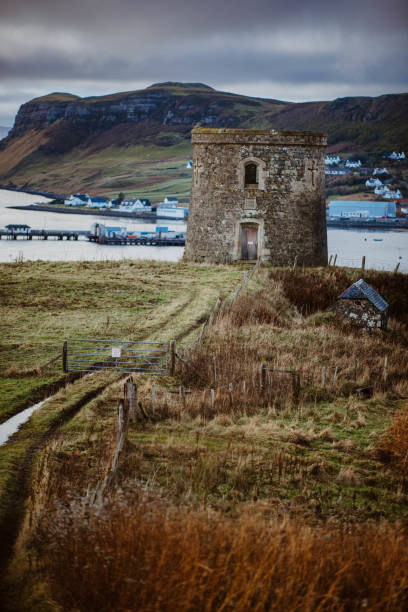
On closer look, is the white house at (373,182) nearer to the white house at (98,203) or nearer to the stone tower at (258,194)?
the white house at (98,203)

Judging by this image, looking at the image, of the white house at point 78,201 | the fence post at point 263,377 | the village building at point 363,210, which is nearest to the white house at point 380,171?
the village building at point 363,210

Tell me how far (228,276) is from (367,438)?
13865mm

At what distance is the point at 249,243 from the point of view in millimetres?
26359

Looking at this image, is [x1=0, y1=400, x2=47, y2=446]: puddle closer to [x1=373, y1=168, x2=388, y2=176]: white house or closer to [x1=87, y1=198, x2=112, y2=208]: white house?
[x1=87, y1=198, x2=112, y2=208]: white house

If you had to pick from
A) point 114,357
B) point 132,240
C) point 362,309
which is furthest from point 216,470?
point 132,240

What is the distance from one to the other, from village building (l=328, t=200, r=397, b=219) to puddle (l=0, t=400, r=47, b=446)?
356ft

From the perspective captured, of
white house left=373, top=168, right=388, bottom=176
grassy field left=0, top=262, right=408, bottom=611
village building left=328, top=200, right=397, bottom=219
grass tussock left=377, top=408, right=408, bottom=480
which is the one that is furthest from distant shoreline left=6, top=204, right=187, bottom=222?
grass tussock left=377, top=408, right=408, bottom=480

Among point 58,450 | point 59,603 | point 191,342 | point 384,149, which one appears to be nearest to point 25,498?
point 58,450

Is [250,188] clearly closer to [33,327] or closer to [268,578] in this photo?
[33,327]

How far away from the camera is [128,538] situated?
516 cm

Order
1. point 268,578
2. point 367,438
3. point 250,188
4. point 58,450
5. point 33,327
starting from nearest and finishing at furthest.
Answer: point 268,578 < point 58,450 < point 367,438 < point 33,327 < point 250,188

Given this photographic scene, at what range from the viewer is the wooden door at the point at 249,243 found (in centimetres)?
2617

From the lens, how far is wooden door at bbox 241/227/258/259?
26172mm

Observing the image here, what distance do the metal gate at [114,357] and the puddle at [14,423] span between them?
2.32 metres
